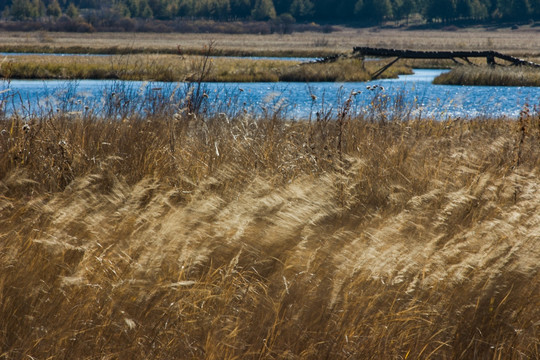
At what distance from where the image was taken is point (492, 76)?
105 feet

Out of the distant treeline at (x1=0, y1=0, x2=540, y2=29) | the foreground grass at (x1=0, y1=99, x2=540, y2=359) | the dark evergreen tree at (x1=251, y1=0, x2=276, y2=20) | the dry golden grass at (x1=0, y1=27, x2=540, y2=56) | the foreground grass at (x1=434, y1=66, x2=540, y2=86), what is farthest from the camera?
the dark evergreen tree at (x1=251, y1=0, x2=276, y2=20)

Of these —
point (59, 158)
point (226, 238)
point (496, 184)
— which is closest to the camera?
point (226, 238)

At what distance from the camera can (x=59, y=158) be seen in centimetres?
567

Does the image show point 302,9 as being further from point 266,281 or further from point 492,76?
point 266,281

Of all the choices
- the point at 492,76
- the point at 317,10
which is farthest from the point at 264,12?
the point at 492,76

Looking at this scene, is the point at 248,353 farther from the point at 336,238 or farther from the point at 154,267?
the point at 336,238

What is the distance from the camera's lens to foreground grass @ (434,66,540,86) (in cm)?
3200

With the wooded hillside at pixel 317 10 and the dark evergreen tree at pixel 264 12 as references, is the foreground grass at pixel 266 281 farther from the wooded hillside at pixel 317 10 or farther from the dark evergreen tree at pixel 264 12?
the dark evergreen tree at pixel 264 12

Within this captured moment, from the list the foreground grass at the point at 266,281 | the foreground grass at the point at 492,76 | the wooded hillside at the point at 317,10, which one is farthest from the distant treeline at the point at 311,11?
the foreground grass at the point at 266,281

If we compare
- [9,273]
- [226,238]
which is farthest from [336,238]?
[9,273]

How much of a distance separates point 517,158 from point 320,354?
15.2 feet

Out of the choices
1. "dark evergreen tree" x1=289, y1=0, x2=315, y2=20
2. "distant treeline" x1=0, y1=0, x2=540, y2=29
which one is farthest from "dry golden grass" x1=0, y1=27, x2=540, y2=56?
"dark evergreen tree" x1=289, y1=0, x2=315, y2=20

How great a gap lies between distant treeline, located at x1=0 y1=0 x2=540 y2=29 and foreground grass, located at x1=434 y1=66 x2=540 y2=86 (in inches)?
4309

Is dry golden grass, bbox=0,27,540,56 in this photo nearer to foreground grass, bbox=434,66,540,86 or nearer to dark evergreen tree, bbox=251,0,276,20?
dark evergreen tree, bbox=251,0,276,20
